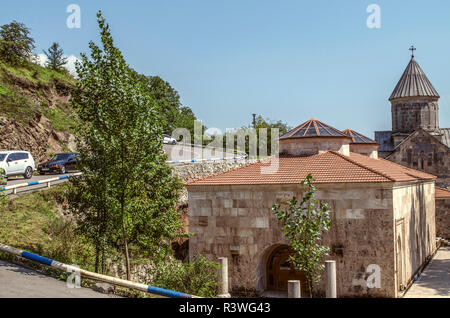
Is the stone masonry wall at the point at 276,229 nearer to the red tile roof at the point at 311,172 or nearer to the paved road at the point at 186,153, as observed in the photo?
the red tile roof at the point at 311,172

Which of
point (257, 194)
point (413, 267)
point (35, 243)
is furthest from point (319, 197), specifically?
point (35, 243)

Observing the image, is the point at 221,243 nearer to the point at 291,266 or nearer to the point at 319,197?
the point at 291,266

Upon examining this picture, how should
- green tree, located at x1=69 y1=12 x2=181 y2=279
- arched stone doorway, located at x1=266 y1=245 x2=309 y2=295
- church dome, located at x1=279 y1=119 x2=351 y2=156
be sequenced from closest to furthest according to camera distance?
green tree, located at x1=69 y1=12 x2=181 y2=279
arched stone doorway, located at x1=266 y1=245 x2=309 y2=295
church dome, located at x1=279 y1=119 x2=351 y2=156

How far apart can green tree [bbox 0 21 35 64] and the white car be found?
15542mm

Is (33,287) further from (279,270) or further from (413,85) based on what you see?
(413,85)

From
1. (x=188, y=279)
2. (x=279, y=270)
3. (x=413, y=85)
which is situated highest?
(x=413, y=85)

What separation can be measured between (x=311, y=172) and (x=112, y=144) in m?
10.2

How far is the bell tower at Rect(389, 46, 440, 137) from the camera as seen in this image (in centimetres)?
5141

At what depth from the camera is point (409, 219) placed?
2258cm

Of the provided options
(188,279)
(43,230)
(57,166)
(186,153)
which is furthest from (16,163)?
(186,153)

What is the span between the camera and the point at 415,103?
51.7m

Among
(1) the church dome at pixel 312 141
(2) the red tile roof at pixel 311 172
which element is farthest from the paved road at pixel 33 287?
(1) the church dome at pixel 312 141

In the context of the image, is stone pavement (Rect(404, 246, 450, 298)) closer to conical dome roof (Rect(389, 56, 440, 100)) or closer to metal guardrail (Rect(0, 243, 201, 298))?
metal guardrail (Rect(0, 243, 201, 298))

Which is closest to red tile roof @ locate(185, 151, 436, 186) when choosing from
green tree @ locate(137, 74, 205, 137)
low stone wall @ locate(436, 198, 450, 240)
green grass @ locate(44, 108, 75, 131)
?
low stone wall @ locate(436, 198, 450, 240)
